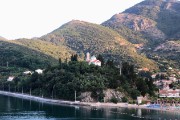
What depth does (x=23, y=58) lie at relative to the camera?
136 meters

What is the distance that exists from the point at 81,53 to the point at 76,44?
15.8 meters

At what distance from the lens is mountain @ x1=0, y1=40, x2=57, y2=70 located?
440 feet

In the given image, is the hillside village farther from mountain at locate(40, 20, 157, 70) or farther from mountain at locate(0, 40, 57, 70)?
mountain at locate(40, 20, 157, 70)

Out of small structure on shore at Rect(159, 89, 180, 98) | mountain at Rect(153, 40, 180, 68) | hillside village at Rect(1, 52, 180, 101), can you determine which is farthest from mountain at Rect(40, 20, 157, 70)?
small structure on shore at Rect(159, 89, 180, 98)

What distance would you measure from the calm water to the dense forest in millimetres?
5934

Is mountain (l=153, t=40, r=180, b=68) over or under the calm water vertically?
over

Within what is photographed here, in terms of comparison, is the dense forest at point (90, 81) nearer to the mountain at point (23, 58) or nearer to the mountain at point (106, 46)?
the mountain at point (23, 58)

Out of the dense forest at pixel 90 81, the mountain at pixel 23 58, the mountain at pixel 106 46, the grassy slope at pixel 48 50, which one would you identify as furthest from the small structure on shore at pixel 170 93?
the grassy slope at pixel 48 50

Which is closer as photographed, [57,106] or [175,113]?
[175,113]

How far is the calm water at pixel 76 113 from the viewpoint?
63.6m

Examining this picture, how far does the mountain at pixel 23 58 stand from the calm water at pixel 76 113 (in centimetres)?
5542

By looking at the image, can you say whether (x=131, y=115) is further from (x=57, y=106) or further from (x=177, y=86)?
(x=177, y=86)

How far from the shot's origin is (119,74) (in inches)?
3386

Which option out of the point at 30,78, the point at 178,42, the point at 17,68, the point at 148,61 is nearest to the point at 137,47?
the point at 178,42
